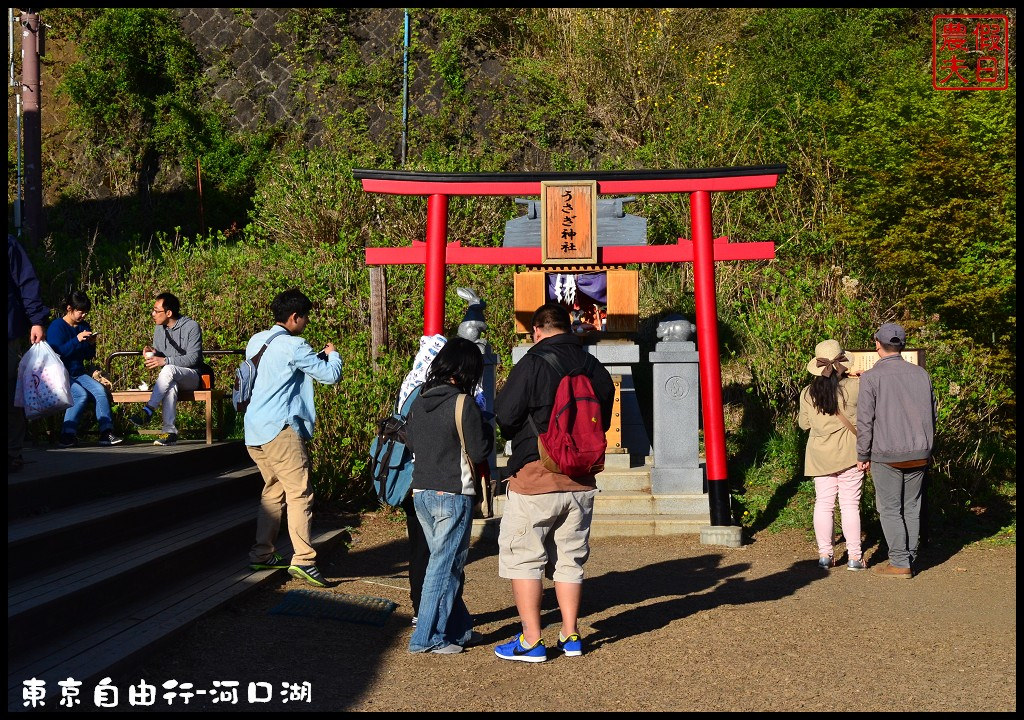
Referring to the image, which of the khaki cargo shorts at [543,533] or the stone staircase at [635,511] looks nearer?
the khaki cargo shorts at [543,533]

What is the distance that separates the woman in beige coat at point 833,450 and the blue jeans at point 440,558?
150 inches

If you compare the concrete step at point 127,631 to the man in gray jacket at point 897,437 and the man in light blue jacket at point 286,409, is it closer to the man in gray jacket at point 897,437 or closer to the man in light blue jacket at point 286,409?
the man in light blue jacket at point 286,409

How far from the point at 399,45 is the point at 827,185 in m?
10.2

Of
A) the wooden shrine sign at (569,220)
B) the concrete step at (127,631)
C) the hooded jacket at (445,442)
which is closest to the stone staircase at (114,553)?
the concrete step at (127,631)

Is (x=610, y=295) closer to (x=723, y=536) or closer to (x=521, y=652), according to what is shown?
Result: (x=723, y=536)

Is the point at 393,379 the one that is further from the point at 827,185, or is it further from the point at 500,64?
the point at 500,64

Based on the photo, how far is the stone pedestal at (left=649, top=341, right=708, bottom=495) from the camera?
9.80 metres

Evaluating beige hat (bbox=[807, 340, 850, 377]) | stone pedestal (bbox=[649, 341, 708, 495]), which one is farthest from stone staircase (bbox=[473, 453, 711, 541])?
beige hat (bbox=[807, 340, 850, 377])

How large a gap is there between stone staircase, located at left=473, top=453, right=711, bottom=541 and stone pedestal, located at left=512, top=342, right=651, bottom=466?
1269 millimetres

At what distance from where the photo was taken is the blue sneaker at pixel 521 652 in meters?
5.18

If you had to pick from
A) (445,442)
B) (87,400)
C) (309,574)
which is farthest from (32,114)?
(445,442)

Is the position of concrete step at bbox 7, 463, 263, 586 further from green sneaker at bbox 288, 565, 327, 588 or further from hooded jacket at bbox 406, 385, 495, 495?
hooded jacket at bbox 406, 385, 495, 495

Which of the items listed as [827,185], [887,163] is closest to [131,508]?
[887,163]

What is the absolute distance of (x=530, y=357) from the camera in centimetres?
520
